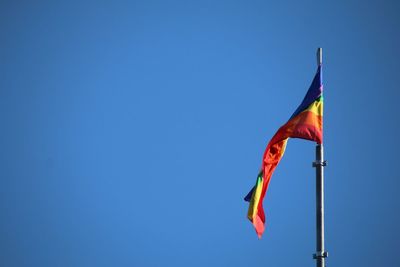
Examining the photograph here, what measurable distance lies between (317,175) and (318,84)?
3826 millimetres

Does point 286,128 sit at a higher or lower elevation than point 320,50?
lower

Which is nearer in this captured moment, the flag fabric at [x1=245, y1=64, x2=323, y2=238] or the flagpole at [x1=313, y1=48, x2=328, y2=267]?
the flagpole at [x1=313, y1=48, x2=328, y2=267]

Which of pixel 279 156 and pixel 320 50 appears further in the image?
pixel 279 156

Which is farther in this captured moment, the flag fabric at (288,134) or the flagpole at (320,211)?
the flag fabric at (288,134)

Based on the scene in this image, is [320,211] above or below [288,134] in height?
below

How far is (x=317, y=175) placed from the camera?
1387cm

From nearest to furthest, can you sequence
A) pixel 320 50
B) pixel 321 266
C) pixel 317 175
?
pixel 321 266, pixel 317 175, pixel 320 50

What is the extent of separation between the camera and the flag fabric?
16.4m

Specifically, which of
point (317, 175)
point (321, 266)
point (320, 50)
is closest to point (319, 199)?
point (317, 175)

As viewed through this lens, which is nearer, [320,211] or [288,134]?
[320,211]

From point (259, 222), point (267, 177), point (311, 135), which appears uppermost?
point (311, 135)

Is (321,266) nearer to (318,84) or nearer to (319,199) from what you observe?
(319,199)

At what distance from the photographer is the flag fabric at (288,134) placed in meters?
16.4

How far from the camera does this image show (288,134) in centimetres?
1669
